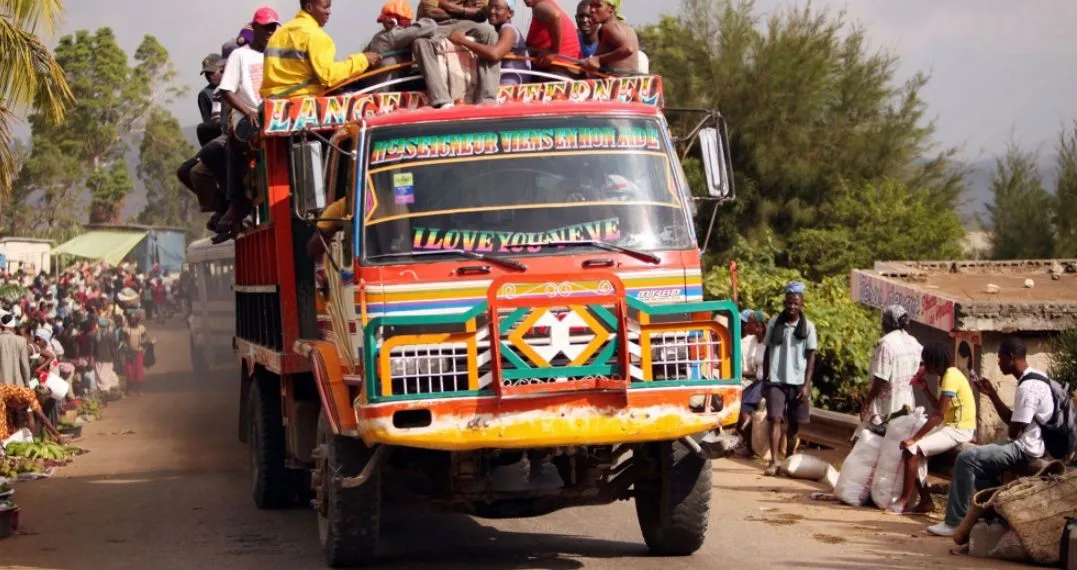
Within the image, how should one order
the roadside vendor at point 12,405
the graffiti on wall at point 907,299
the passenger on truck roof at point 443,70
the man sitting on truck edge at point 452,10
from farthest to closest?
the graffiti on wall at point 907,299 < the roadside vendor at point 12,405 < the man sitting on truck edge at point 452,10 < the passenger on truck roof at point 443,70

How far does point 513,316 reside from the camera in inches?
310

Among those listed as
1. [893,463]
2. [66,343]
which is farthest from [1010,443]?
[66,343]

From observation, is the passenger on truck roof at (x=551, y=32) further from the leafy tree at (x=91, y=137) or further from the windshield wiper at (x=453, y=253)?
the leafy tree at (x=91, y=137)

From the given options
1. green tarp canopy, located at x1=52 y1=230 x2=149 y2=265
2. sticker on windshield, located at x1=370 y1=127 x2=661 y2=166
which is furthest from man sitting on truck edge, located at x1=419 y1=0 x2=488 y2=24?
green tarp canopy, located at x1=52 y1=230 x2=149 y2=265

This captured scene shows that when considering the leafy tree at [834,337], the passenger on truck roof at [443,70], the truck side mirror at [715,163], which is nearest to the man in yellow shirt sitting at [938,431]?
the truck side mirror at [715,163]

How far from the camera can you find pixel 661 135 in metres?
8.80

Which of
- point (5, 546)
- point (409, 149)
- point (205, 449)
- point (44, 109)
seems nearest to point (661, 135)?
point (409, 149)

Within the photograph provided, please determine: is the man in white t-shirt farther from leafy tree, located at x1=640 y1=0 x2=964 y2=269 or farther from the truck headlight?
leafy tree, located at x1=640 y1=0 x2=964 y2=269

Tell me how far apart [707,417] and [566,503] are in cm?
117

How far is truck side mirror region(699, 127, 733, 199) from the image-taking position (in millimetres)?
8781

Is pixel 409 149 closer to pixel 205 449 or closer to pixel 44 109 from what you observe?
pixel 44 109

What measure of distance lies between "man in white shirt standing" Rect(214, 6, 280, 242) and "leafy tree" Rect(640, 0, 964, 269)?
21.1 metres

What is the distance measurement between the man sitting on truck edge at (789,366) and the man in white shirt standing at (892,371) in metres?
1.27

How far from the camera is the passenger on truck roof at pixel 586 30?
11.3 metres
